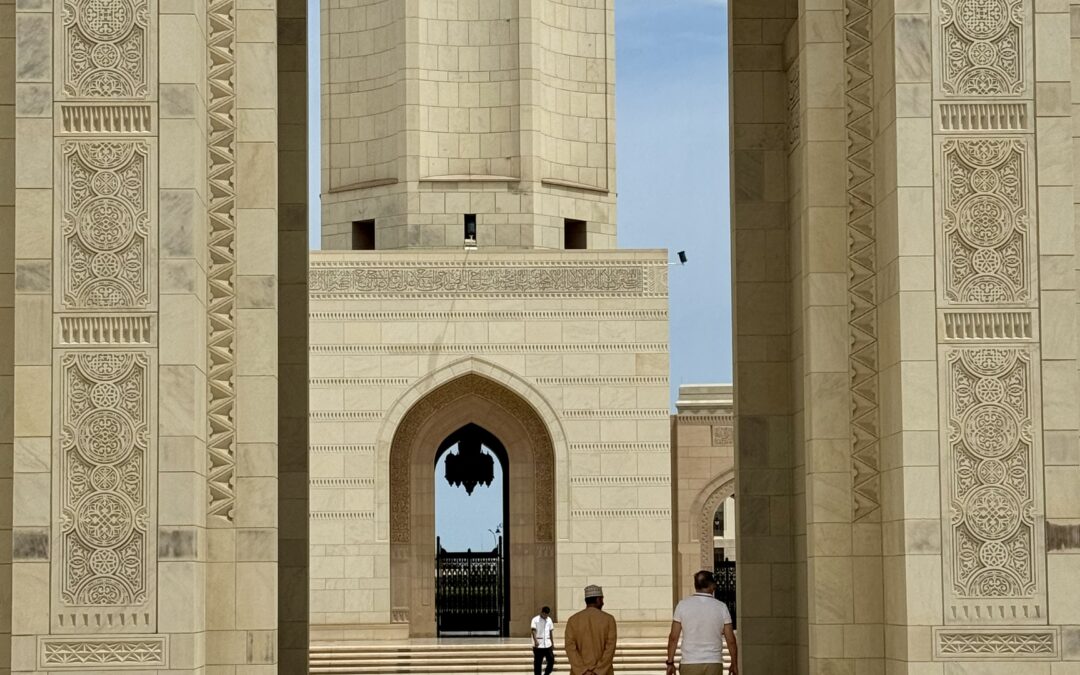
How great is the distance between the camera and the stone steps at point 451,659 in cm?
2364

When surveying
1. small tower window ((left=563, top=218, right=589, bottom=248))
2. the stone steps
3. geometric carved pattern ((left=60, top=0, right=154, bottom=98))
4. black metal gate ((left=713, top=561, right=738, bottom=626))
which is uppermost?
small tower window ((left=563, top=218, right=589, bottom=248))

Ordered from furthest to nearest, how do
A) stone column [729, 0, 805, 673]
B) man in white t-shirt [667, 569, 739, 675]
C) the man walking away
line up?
stone column [729, 0, 805, 673] → the man walking away → man in white t-shirt [667, 569, 739, 675]

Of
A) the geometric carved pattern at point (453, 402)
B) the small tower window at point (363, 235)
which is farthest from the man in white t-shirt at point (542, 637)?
the small tower window at point (363, 235)

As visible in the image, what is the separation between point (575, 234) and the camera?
27.0m

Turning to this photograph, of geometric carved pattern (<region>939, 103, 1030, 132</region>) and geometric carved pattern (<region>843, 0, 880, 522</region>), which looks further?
geometric carved pattern (<region>843, 0, 880, 522</region>)

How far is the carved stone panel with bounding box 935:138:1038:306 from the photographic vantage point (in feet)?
31.2

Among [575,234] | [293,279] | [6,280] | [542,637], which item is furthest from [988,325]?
[575,234]

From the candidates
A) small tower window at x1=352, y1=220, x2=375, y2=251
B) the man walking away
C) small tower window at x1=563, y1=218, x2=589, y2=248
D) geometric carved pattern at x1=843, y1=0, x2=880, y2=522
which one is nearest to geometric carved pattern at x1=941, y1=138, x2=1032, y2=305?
geometric carved pattern at x1=843, y1=0, x2=880, y2=522

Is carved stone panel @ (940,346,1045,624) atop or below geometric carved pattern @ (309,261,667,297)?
below

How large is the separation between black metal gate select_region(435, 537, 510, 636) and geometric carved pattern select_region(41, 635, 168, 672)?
17.7 m

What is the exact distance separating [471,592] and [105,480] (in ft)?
59.4

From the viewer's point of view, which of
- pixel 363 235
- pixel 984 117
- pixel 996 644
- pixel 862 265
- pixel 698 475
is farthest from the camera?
pixel 698 475

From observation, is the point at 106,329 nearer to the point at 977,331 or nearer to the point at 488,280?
the point at 977,331

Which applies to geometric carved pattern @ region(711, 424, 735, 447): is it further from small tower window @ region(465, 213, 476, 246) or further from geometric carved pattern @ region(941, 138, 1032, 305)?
geometric carved pattern @ region(941, 138, 1032, 305)
